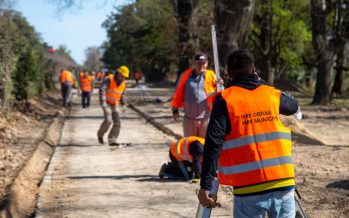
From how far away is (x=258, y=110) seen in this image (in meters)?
4.23

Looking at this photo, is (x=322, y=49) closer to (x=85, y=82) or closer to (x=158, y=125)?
(x=85, y=82)

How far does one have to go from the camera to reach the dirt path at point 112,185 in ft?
25.4

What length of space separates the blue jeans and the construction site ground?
3.08 meters

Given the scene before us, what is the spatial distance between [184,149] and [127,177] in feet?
4.26

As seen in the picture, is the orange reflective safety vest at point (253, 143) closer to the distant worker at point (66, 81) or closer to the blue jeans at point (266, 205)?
the blue jeans at point (266, 205)

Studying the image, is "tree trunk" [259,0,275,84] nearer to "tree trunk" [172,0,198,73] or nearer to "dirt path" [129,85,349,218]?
"tree trunk" [172,0,198,73]

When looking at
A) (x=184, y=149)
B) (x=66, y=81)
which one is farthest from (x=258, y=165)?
(x=66, y=81)

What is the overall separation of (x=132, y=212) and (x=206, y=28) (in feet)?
69.2

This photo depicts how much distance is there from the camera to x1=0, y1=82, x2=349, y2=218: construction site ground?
7.74 meters

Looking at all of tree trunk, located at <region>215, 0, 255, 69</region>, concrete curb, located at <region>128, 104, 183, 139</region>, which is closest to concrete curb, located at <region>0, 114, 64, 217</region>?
concrete curb, located at <region>128, 104, 183, 139</region>

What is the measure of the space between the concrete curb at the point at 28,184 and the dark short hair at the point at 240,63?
164 inches

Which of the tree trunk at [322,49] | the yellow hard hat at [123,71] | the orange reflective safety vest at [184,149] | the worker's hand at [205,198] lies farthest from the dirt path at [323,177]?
the tree trunk at [322,49]

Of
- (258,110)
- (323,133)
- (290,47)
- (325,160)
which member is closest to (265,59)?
(290,47)

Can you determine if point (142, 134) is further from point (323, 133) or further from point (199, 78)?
point (199, 78)
